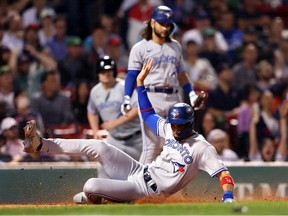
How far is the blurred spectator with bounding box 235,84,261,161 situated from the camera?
16.5 meters

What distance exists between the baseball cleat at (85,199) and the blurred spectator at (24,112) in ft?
12.4

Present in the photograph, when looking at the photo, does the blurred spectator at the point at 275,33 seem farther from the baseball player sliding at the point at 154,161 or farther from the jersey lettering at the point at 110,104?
the baseball player sliding at the point at 154,161

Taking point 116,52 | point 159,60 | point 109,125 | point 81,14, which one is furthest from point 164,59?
point 81,14

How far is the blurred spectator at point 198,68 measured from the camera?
691 inches

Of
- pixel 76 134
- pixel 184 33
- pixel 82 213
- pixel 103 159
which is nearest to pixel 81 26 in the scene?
pixel 184 33

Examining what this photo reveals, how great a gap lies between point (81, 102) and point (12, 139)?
195cm

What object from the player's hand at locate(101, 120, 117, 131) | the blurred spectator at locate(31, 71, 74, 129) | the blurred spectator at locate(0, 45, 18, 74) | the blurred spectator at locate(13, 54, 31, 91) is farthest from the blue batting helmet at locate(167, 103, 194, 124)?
the blurred spectator at locate(0, 45, 18, 74)

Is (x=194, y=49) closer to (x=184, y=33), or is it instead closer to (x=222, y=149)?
(x=184, y=33)

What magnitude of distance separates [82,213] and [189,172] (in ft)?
4.98

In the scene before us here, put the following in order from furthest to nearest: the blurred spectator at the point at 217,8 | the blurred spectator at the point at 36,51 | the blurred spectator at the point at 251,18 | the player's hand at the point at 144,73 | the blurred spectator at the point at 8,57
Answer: the blurred spectator at the point at 251,18 → the blurred spectator at the point at 217,8 → the blurred spectator at the point at 36,51 → the blurred spectator at the point at 8,57 → the player's hand at the point at 144,73

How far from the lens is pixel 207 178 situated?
1343 cm

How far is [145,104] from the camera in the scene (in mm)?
11648

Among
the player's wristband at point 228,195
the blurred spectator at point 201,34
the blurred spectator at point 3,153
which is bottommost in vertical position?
the blurred spectator at point 3,153

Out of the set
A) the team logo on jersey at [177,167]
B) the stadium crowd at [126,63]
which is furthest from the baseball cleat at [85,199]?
the stadium crowd at [126,63]
